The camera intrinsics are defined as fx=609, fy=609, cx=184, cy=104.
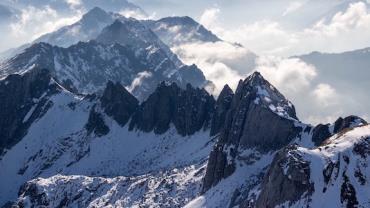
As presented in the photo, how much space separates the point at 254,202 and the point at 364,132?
41.0 metres

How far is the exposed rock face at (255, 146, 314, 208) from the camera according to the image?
169500mm

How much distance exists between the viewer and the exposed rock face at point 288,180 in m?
170

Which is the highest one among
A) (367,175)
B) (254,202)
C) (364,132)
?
(364,132)

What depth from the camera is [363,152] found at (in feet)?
566

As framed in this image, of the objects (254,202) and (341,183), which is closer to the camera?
(341,183)

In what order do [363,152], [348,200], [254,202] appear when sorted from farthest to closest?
[254,202], [363,152], [348,200]

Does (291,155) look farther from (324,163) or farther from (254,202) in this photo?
(254,202)

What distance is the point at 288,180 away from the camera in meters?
171

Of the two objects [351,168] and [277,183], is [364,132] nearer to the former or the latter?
[351,168]

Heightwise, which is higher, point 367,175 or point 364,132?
point 364,132

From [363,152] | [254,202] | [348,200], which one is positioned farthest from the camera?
[254,202]

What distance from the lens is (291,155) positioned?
174m

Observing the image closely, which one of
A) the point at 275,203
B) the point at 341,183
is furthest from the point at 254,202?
the point at 341,183

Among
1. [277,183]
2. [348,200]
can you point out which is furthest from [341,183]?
[277,183]
